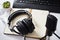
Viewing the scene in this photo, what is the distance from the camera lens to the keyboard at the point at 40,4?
3.76 feet

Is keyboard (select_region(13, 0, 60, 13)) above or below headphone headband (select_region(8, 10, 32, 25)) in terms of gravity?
above

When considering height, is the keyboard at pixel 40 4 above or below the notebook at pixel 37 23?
above

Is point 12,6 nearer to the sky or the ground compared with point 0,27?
nearer to the sky

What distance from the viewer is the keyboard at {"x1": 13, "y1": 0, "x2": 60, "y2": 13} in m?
1.14

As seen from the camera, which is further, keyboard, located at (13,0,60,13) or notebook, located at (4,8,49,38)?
keyboard, located at (13,0,60,13)

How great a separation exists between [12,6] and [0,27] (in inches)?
6.5

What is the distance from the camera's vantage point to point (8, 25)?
1.09 m

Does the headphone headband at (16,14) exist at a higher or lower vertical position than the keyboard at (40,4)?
lower

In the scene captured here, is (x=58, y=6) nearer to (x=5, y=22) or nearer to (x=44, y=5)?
(x=44, y=5)

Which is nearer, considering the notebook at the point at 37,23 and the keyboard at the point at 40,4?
the notebook at the point at 37,23

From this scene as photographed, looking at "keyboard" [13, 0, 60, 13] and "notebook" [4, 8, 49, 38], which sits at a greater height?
"keyboard" [13, 0, 60, 13]

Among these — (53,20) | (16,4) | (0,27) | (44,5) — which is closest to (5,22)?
(0,27)

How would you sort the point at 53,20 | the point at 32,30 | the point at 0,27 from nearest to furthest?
the point at 53,20 → the point at 32,30 → the point at 0,27

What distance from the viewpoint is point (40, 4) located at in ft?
3.83
